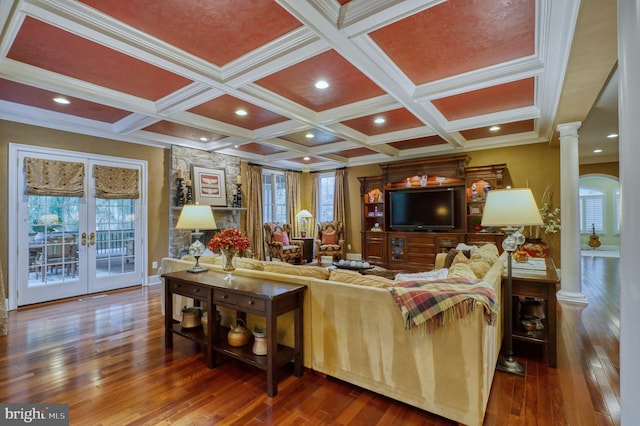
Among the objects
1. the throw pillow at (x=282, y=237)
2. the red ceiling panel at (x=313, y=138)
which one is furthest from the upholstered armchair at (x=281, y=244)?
the red ceiling panel at (x=313, y=138)

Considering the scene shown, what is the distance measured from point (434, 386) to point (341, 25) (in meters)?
2.64

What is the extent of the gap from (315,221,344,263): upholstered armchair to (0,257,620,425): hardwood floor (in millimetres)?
4657

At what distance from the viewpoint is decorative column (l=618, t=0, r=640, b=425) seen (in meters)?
1.03

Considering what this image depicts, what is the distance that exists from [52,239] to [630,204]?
6375mm

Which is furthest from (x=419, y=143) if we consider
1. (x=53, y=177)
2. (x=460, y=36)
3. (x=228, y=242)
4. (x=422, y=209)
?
(x=53, y=177)

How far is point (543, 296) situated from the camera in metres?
2.67

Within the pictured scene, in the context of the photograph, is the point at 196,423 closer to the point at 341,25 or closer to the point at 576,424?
the point at 576,424

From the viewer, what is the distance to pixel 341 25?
2.38 metres

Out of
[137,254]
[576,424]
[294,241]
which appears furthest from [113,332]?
[294,241]

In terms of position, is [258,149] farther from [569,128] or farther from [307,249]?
[569,128]

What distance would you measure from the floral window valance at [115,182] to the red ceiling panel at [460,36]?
16.0ft

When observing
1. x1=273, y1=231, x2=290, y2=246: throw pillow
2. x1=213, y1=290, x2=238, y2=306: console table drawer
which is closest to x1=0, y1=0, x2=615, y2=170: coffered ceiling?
x1=213, y1=290, x2=238, y2=306: console table drawer

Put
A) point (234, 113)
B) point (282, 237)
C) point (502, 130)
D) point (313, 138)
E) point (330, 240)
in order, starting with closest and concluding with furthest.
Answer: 1. point (234, 113)
2. point (502, 130)
3. point (313, 138)
4. point (282, 237)
5. point (330, 240)

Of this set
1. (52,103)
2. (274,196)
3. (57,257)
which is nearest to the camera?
(52,103)
